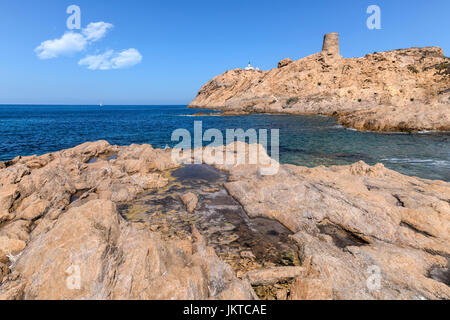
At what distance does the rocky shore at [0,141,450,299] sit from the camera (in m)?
4.27

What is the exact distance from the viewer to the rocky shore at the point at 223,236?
14.0 feet

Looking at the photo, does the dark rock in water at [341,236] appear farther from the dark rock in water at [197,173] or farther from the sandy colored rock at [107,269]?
the dark rock in water at [197,173]

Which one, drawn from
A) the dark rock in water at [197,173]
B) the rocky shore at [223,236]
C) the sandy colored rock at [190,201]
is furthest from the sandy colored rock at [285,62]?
the sandy colored rock at [190,201]

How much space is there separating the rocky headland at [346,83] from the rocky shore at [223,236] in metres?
50.1

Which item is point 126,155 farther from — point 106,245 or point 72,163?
point 106,245

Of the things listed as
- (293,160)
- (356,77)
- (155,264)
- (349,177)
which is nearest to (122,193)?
(155,264)

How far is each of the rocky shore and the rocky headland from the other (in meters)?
50.1

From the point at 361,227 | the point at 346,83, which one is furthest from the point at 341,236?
the point at 346,83

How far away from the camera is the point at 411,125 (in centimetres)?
3491

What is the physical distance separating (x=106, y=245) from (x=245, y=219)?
206 inches

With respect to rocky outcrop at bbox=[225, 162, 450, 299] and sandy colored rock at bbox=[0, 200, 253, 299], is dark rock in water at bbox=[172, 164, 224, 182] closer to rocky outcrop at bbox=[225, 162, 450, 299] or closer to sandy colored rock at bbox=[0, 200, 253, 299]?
rocky outcrop at bbox=[225, 162, 450, 299]

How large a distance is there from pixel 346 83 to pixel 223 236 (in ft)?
278

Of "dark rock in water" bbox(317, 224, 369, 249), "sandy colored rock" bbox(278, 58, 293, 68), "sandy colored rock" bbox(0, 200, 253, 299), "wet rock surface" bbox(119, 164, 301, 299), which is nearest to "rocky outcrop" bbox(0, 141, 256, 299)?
"sandy colored rock" bbox(0, 200, 253, 299)

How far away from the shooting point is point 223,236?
7.56 m
